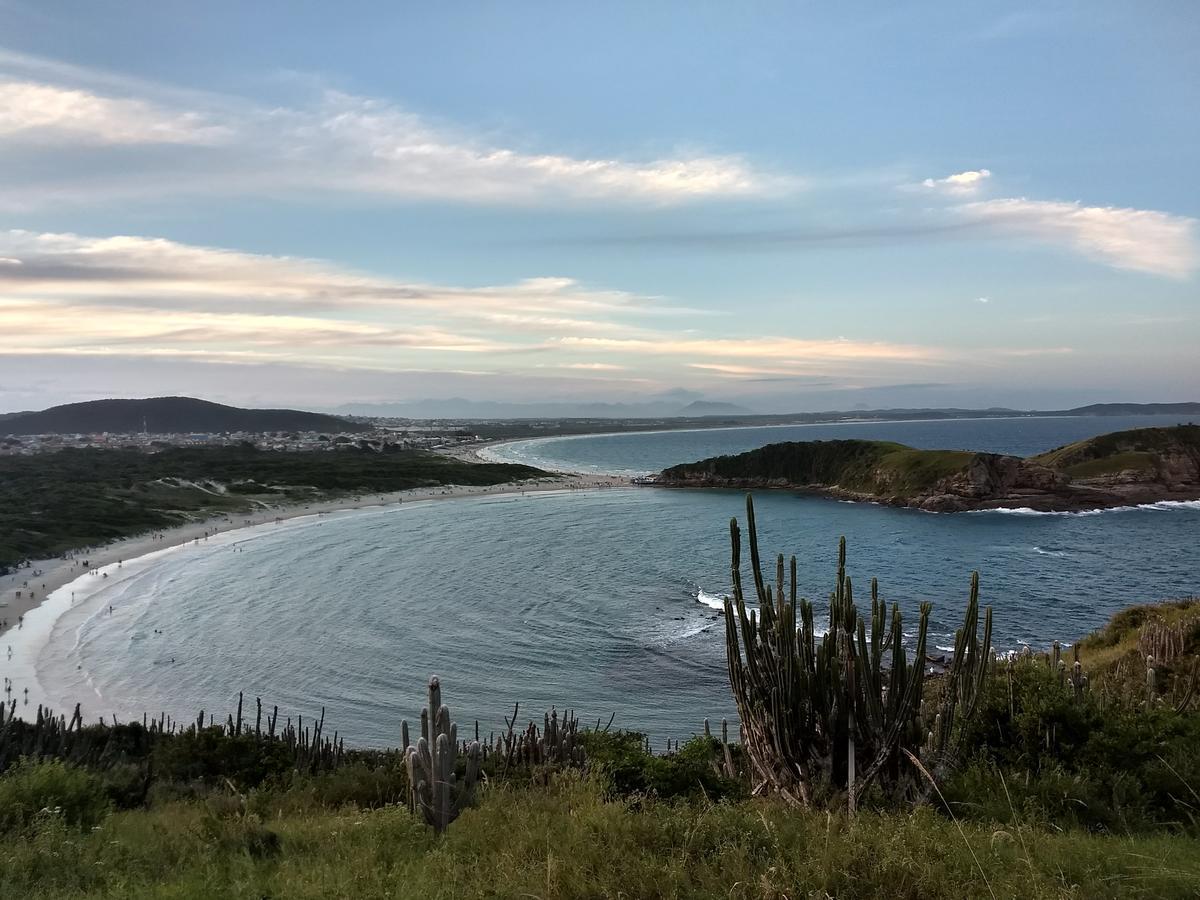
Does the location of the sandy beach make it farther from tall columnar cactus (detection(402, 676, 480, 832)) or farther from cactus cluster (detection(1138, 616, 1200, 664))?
cactus cluster (detection(1138, 616, 1200, 664))

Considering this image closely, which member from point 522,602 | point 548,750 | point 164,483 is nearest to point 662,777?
point 548,750

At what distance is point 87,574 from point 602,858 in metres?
53.7

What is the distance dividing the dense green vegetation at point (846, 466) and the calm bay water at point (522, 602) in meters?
12.6

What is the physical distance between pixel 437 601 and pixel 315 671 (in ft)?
39.2

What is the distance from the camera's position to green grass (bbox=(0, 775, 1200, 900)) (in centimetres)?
648

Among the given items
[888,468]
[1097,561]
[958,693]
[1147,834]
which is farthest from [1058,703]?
[888,468]

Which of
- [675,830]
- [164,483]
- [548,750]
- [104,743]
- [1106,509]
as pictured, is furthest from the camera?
[164,483]

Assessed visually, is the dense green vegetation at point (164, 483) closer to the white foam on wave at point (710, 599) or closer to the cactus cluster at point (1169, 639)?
the white foam on wave at point (710, 599)

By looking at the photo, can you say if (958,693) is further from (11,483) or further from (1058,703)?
(11,483)

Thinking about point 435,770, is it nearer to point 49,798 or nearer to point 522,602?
point 49,798

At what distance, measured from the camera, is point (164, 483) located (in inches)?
3686

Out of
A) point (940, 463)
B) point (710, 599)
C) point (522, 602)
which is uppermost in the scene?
point (940, 463)

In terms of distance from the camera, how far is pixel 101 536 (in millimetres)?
62031

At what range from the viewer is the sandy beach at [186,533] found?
1694 inches
